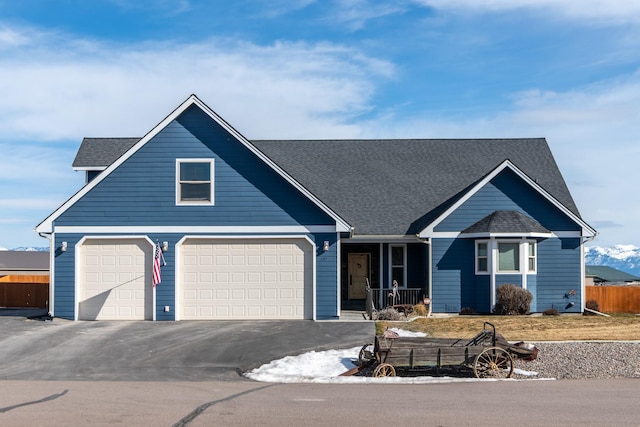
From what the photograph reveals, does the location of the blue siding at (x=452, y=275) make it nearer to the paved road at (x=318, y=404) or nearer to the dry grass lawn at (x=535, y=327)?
the dry grass lawn at (x=535, y=327)

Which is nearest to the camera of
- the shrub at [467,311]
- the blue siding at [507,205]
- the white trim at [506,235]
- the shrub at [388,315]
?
the shrub at [388,315]

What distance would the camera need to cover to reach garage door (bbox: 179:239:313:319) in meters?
26.3

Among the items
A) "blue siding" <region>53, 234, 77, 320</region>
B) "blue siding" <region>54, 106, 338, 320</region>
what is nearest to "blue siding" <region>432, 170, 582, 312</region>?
"blue siding" <region>54, 106, 338, 320</region>

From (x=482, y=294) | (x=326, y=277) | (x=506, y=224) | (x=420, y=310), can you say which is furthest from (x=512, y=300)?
(x=326, y=277)

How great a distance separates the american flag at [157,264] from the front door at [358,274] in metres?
8.68

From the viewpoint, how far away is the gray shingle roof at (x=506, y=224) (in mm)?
27791

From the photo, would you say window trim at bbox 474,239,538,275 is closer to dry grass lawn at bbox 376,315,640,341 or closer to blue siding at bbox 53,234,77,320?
dry grass lawn at bbox 376,315,640,341

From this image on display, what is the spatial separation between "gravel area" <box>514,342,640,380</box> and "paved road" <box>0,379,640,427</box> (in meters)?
0.79

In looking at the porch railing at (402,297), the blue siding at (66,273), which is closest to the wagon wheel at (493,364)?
the porch railing at (402,297)

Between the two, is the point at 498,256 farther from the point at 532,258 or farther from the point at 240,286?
the point at 240,286

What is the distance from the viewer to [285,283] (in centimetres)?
2642

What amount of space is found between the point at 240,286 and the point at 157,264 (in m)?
2.80

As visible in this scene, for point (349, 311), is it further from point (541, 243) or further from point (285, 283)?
point (541, 243)

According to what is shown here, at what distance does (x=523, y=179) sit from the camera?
2869cm
